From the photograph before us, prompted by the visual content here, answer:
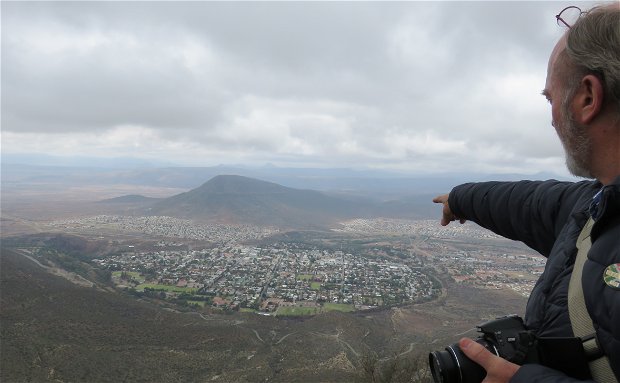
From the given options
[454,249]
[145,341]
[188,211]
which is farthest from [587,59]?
[188,211]

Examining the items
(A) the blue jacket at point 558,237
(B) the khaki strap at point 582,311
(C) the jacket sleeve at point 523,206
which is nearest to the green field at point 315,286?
(C) the jacket sleeve at point 523,206

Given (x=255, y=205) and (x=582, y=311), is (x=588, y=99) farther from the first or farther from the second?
(x=255, y=205)

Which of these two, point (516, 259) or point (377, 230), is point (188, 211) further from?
point (516, 259)

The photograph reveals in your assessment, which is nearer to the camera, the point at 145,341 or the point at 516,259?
the point at 145,341

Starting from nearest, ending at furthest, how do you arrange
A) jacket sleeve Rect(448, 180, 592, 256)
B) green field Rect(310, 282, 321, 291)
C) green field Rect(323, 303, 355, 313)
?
1. jacket sleeve Rect(448, 180, 592, 256)
2. green field Rect(323, 303, 355, 313)
3. green field Rect(310, 282, 321, 291)

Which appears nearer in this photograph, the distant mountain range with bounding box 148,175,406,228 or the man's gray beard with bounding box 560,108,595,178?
the man's gray beard with bounding box 560,108,595,178

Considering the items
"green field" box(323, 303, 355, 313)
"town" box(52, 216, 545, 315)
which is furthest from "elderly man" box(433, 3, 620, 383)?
"town" box(52, 216, 545, 315)

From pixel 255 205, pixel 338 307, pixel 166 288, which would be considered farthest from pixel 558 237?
pixel 255 205

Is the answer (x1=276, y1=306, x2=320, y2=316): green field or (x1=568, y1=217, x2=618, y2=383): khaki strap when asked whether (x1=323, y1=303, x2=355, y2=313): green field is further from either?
(x1=568, y1=217, x2=618, y2=383): khaki strap
